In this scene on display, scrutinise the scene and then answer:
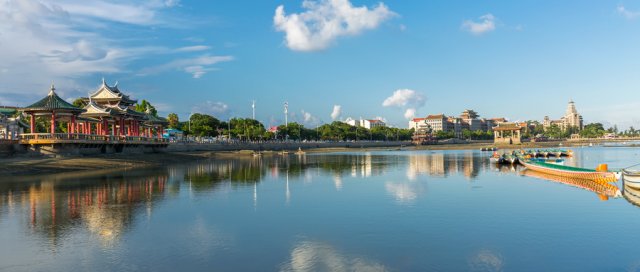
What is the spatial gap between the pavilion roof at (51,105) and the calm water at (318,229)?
2070cm

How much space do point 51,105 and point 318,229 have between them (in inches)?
1844

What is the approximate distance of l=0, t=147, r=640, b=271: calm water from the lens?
1483 centimetres

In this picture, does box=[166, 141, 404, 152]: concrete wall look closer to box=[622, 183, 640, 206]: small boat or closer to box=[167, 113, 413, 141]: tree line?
box=[167, 113, 413, 141]: tree line

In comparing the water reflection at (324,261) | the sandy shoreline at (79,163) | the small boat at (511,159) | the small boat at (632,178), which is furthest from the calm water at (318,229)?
the small boat at (511,159)

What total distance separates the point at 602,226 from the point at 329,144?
13488 centimetres

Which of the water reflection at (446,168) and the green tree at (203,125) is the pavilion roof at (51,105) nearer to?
the water reflection at (446,168)

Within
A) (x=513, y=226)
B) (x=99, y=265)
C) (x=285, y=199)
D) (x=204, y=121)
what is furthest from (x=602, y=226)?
(x=204, y=121)

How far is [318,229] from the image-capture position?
19953 mm

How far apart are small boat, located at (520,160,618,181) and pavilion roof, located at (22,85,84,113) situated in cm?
5552

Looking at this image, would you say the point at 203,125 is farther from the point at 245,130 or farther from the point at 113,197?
the point at 113,197

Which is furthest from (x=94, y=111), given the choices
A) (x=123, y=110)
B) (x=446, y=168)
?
(x=446, y=168)

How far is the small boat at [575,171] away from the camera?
35812mm

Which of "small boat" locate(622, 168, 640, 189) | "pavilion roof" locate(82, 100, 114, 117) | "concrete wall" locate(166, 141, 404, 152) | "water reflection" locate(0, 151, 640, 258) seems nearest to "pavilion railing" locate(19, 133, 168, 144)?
"pavilion roof" locate(82, 100, 114, 117)

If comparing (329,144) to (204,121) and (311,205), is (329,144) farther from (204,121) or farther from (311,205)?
(311,205)
